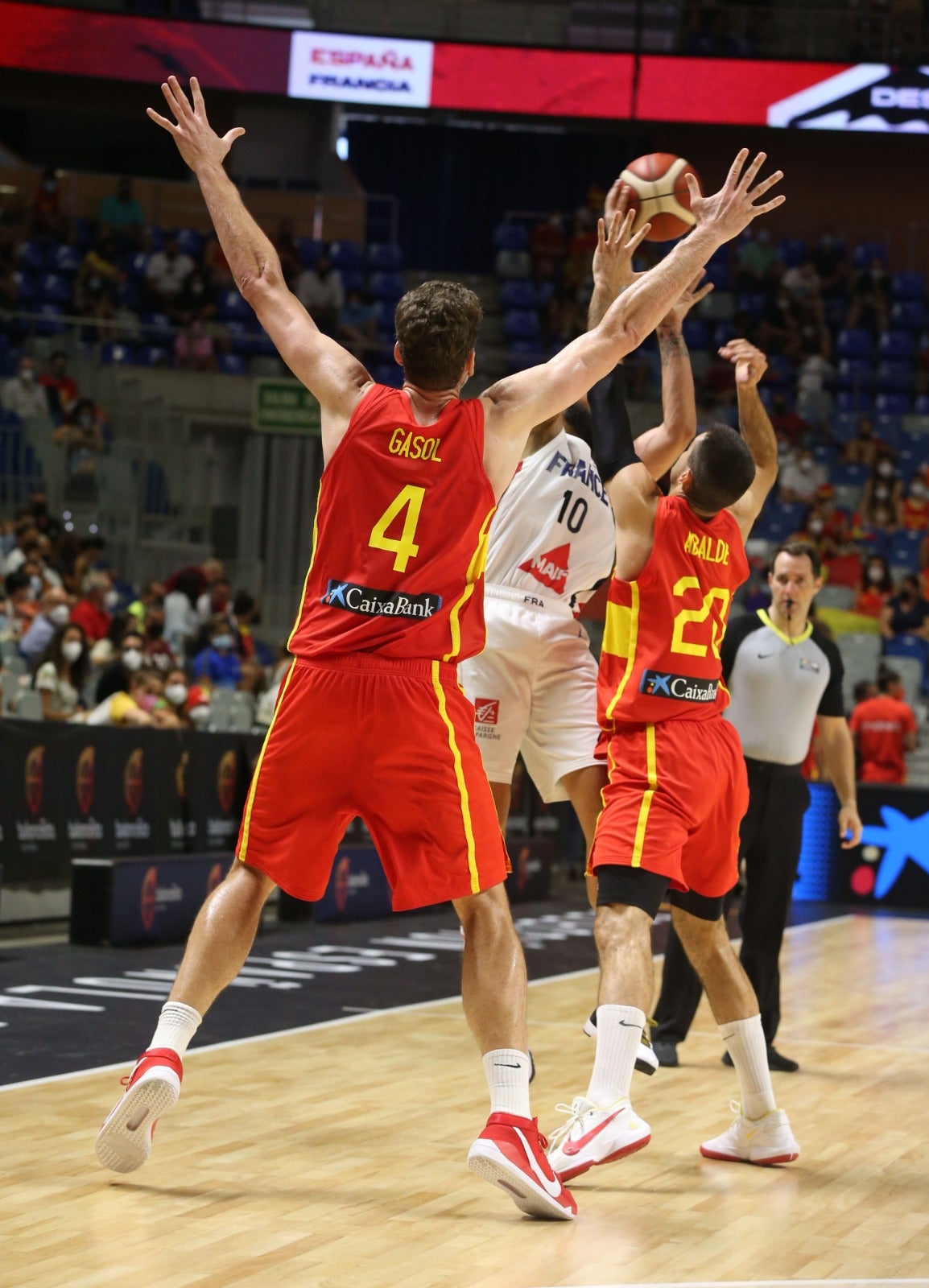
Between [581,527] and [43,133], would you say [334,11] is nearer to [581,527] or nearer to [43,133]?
Result: [43,133]

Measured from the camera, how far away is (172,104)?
449cm

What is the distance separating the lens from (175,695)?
1319 cm

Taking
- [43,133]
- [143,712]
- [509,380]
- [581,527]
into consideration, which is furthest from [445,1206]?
[43,133]

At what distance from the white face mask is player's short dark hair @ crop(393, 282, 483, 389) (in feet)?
30.0

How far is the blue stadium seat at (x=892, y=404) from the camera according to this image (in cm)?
2227

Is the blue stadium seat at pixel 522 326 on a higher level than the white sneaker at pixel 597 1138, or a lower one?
higher

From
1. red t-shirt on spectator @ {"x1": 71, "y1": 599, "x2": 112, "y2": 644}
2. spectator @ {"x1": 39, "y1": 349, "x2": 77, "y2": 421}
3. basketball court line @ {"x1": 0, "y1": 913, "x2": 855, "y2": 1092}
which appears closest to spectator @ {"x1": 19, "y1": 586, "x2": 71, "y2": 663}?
red t-shirt on spectator @ {"x1": 71, "y1": 599, "x2": 112, "y2": 644}

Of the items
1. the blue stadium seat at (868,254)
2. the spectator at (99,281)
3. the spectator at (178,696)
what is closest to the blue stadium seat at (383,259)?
the spectator at (99,281)

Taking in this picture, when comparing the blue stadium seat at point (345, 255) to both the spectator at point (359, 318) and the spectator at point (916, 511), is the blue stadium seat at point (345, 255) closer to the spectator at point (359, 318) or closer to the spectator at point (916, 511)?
the spectator at point (359, 318)

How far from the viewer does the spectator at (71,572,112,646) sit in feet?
47.1

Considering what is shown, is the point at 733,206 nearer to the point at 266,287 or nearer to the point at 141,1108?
the point at 266,287

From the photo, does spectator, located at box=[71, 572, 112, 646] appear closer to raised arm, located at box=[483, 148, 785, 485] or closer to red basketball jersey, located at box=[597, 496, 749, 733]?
red basketball jersey, located at box=[597, 496, 749, 733]

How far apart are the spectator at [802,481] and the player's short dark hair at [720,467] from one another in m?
16.4

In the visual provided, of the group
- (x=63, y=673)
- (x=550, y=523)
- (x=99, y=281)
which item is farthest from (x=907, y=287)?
(x=550, y=523)
